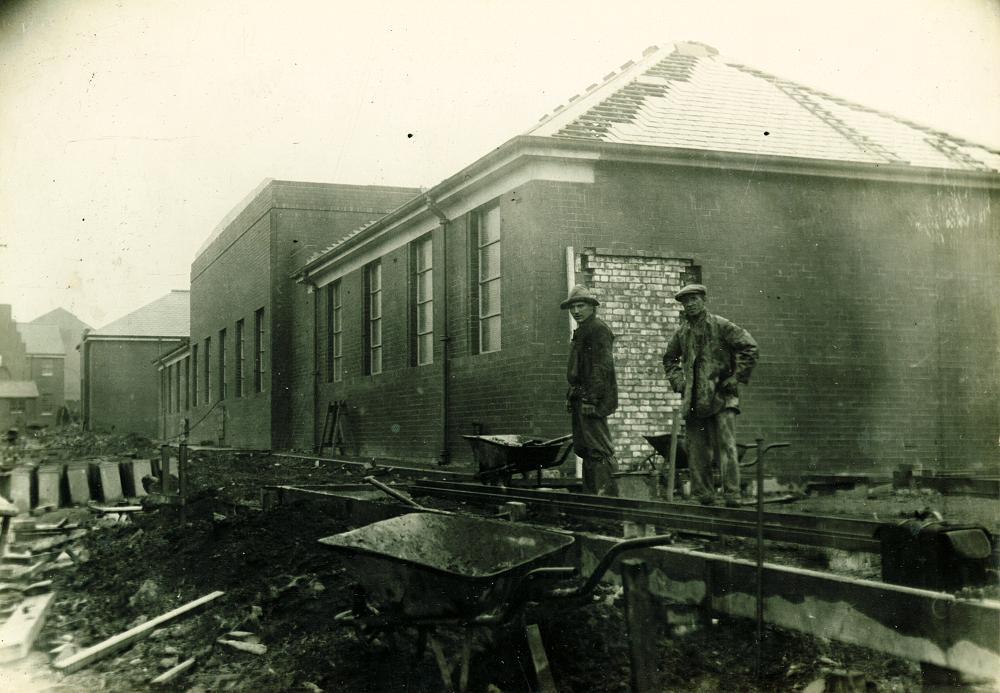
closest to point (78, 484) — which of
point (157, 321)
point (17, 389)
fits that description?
point (157, 321)

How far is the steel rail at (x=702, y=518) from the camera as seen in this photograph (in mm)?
4910

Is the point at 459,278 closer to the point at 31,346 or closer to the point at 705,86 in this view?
the point at 705,86

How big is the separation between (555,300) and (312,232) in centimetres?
1403

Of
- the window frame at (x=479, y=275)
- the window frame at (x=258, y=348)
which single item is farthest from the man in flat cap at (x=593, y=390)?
the window frame at (x=258, y=348)

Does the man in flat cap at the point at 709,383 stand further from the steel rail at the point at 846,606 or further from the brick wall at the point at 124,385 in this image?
the brick wall at the point at 124,385

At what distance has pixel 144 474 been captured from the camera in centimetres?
1361

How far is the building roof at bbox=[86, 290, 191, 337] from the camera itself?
4620 centimetres

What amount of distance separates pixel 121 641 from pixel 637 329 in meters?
7.92

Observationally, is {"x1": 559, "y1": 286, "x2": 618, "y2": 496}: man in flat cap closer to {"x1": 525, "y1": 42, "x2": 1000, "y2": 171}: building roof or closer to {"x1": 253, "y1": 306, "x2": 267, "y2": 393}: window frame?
{"x1": 525, "y1": 42, "x2": 1000, "y2": 171}: building roof

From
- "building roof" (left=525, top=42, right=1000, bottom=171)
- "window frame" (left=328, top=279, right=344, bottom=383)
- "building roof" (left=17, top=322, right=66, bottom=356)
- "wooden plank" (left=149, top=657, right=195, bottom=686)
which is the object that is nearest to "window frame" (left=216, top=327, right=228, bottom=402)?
"window frame" (left=328, top=279, right=344, bottom=383)

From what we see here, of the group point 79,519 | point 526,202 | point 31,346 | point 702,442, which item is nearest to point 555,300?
point 526,202

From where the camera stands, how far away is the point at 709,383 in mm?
8398

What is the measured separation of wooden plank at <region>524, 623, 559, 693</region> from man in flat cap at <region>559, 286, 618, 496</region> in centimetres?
455

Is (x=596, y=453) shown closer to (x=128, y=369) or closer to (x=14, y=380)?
(x=128, y=369)
